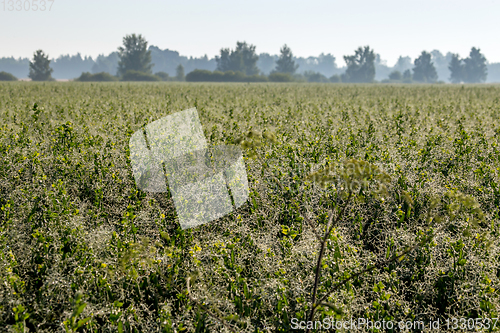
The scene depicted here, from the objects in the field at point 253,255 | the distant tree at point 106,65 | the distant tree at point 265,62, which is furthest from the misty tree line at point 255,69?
the distant tree at point 265,62

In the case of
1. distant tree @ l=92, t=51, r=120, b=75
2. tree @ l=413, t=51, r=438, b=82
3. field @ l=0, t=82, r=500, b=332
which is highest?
distant tree @ l=92, t=51, r=120, b=75

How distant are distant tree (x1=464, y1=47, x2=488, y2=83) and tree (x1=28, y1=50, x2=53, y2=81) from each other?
120 metres

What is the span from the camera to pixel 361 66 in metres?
95.2

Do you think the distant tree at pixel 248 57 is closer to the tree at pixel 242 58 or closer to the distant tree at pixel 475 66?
the tree at pixel 242 58

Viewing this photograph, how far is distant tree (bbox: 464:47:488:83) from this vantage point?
10081cm

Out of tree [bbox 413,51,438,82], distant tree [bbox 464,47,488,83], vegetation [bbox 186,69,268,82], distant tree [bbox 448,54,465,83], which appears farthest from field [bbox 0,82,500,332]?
distant tree [bbox 464,47,488,83]

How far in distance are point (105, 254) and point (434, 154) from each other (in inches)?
233

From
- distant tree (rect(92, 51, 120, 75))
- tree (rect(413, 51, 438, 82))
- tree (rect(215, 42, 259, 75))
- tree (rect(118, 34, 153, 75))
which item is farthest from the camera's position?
distant tree (rect(92, 51, 120, 75))

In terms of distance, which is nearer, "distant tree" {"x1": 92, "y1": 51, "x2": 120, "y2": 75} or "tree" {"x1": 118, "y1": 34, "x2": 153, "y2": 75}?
"tree" {"x1": 118, "y1": 34, "x2": 153, "y2": 75}

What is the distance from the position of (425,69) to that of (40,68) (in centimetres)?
10790

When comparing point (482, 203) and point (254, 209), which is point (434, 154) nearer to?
point (482, 203)

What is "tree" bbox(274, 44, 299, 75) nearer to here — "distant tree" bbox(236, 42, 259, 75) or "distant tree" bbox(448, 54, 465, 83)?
"distant tree" bbox(236, 42, 259, 75)

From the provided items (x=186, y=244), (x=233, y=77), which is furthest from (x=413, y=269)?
(x=233, y=77)

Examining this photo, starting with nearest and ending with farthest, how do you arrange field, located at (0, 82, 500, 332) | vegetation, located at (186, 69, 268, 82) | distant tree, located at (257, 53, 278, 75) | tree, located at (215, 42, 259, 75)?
1. field, located at (0, 82, 500, 332)
2. vegetation, located at (186, 69, 268, 82)
3. tree, located at (215, 42, 259, 75)
4. distant tree, located at (257, 53, 278, 75)
